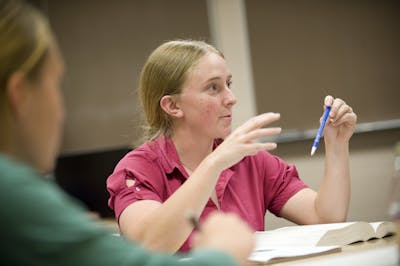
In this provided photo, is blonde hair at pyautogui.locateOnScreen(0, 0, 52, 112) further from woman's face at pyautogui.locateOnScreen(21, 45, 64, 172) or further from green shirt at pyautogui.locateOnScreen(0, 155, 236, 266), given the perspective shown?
green shirt at pyautogui.locateOnScreen(0, 155, 236, 266)

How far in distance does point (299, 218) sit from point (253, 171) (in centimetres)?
21

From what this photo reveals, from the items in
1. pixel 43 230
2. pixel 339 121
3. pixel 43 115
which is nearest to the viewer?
pixel 43 230

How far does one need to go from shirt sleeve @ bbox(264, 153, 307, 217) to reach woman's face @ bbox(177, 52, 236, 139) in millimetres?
222

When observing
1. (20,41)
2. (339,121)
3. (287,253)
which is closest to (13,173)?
(20,41)

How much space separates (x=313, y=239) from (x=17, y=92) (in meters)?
0.85

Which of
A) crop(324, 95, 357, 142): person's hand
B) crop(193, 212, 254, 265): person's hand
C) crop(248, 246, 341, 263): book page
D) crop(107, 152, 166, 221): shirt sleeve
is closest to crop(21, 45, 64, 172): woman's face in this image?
crop(193, 212, 254, 265): person's hand

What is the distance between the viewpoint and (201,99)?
1705mm

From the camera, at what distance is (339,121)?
5.60ft

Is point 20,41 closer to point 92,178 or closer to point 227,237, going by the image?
point 227,237

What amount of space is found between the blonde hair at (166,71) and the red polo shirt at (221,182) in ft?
0.39

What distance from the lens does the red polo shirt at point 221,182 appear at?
5.27 feet

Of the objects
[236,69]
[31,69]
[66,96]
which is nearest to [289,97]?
[236,69]

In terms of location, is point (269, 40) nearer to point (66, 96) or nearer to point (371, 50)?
point (371, 50)

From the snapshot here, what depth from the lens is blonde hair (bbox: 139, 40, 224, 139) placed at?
5.64ft
